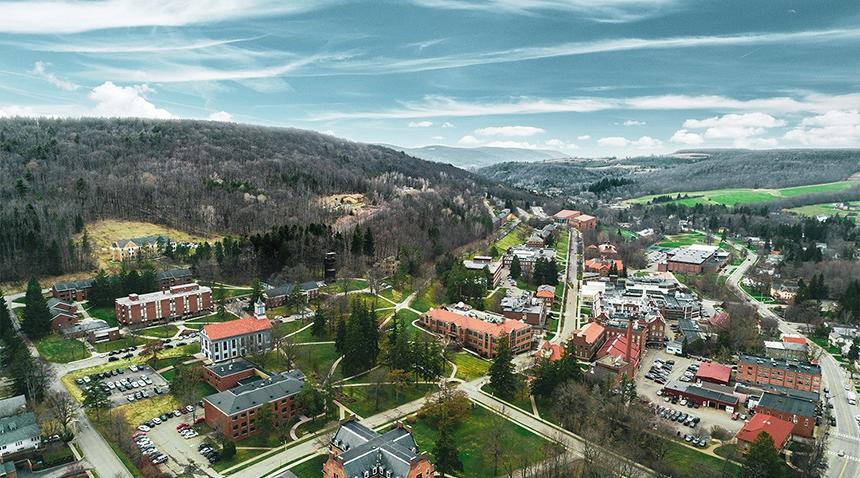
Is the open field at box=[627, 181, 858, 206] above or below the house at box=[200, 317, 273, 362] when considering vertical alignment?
above

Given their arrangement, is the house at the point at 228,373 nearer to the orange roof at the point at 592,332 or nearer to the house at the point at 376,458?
the house at the point at 376,458

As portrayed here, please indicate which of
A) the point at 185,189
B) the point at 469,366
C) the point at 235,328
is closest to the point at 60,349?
the point at 235,328

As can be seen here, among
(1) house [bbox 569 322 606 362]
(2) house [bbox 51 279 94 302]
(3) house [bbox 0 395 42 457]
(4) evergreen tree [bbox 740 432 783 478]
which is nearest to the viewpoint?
(4) evergreen tree [bbox 740 432 783 478]

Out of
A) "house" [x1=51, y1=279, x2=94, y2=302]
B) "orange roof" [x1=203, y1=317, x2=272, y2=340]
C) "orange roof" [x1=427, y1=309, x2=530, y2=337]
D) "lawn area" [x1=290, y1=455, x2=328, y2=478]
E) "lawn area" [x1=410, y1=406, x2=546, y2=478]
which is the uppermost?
"house" [x1=51, y1=279, x2=94, y2=302]

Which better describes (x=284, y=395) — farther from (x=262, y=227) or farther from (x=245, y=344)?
(x=262, y=227)

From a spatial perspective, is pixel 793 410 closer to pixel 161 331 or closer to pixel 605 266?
pixel 605 266

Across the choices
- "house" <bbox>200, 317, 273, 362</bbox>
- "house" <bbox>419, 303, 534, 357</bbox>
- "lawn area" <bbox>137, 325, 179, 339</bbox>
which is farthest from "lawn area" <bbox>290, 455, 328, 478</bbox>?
"lawn area" <bbox>137, 325, 179, 339</bbox>

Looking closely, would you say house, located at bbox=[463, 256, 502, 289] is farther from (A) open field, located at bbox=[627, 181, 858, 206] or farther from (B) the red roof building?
(A) open field, located at bbox=[627, 181, 858, 206]

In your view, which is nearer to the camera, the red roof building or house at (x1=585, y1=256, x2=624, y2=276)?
the red roof building
